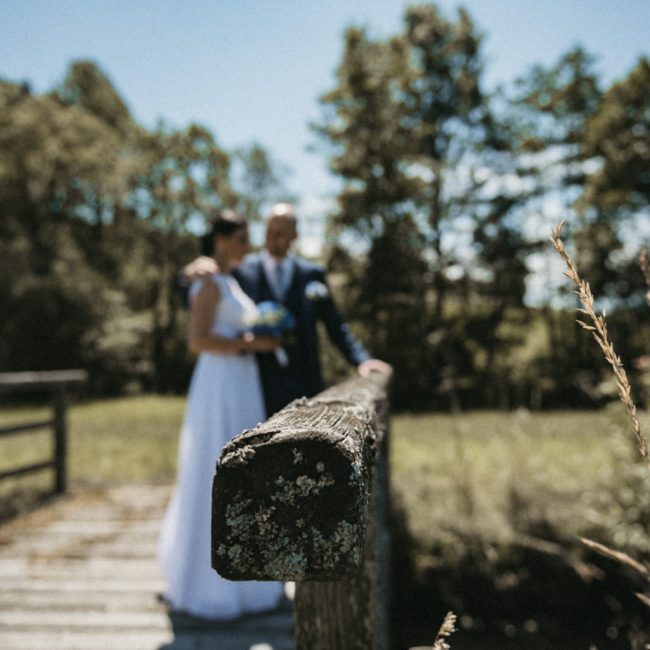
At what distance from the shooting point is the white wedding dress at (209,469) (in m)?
3.35

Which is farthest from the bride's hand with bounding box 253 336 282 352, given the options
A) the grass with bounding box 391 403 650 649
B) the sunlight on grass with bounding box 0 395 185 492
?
the sunlight on grass with bounding box 0 395 185 492

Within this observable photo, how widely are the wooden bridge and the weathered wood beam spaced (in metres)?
2.30

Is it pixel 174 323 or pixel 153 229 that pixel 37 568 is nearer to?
pixel 174 323

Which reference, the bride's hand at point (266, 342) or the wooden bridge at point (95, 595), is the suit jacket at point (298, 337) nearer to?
the bride's hand at point (266, 342)

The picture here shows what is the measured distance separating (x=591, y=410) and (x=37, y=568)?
14935 mm

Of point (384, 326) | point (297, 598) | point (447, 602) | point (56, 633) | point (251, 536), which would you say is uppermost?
point (384, 326)

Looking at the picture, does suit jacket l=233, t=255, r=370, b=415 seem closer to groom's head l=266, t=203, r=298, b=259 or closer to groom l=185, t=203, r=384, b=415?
groom l=185, t=203, r=384, b=415

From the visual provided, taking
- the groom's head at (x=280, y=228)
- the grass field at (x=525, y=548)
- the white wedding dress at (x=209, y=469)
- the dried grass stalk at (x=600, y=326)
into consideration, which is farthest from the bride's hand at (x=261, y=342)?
the dried grass stalk at (x=600, y=326)

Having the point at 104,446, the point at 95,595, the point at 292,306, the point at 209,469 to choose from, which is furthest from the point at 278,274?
the point at 104,446

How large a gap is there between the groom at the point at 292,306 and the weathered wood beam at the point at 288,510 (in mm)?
2446

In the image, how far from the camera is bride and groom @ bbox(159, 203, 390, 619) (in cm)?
335

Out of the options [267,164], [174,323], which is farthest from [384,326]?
[267,164]

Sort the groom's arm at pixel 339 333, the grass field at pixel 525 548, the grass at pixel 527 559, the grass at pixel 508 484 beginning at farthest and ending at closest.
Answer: the grass at pixel 508 484 < the grass at pixel 527 559 < the grass field at pixel 525 548 < the groom's arm at pixel 339 333

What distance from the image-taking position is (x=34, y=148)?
21578 millimetres
